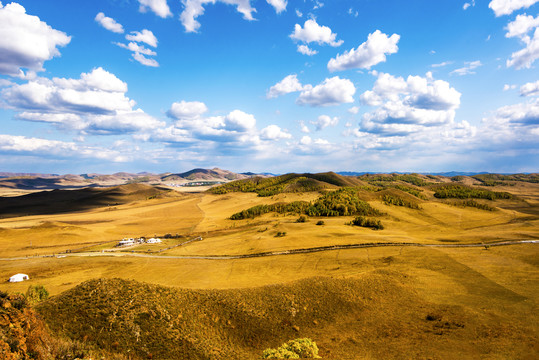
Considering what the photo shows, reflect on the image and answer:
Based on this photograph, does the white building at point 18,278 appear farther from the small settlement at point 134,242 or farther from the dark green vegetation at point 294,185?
the dark green vegetation at point 294,185

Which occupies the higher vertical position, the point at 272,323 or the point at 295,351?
the point at 295,351

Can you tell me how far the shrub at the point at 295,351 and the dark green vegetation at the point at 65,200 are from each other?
151 metres

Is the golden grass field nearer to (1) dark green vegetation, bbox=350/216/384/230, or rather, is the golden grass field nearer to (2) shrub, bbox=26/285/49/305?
(1) dark green vegetation, bbox=350/216/384/230

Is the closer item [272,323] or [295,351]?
[295,351]

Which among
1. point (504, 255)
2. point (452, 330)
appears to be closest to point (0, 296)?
point (452, 330)

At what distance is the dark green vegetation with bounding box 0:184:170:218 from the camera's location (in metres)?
131

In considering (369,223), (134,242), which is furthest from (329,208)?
(134,242)

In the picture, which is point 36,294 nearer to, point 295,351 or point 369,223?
point 295,351

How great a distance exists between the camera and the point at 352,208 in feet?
293

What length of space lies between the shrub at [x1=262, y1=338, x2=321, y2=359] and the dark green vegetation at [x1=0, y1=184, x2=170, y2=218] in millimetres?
150572

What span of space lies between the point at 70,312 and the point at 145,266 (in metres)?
29.2

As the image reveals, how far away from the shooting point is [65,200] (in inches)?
6225

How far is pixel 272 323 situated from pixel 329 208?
74.1 meters

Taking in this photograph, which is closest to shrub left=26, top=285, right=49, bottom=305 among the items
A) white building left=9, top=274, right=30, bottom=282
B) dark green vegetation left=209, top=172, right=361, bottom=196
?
white building left=9, top=274, right=30, bottom=282
